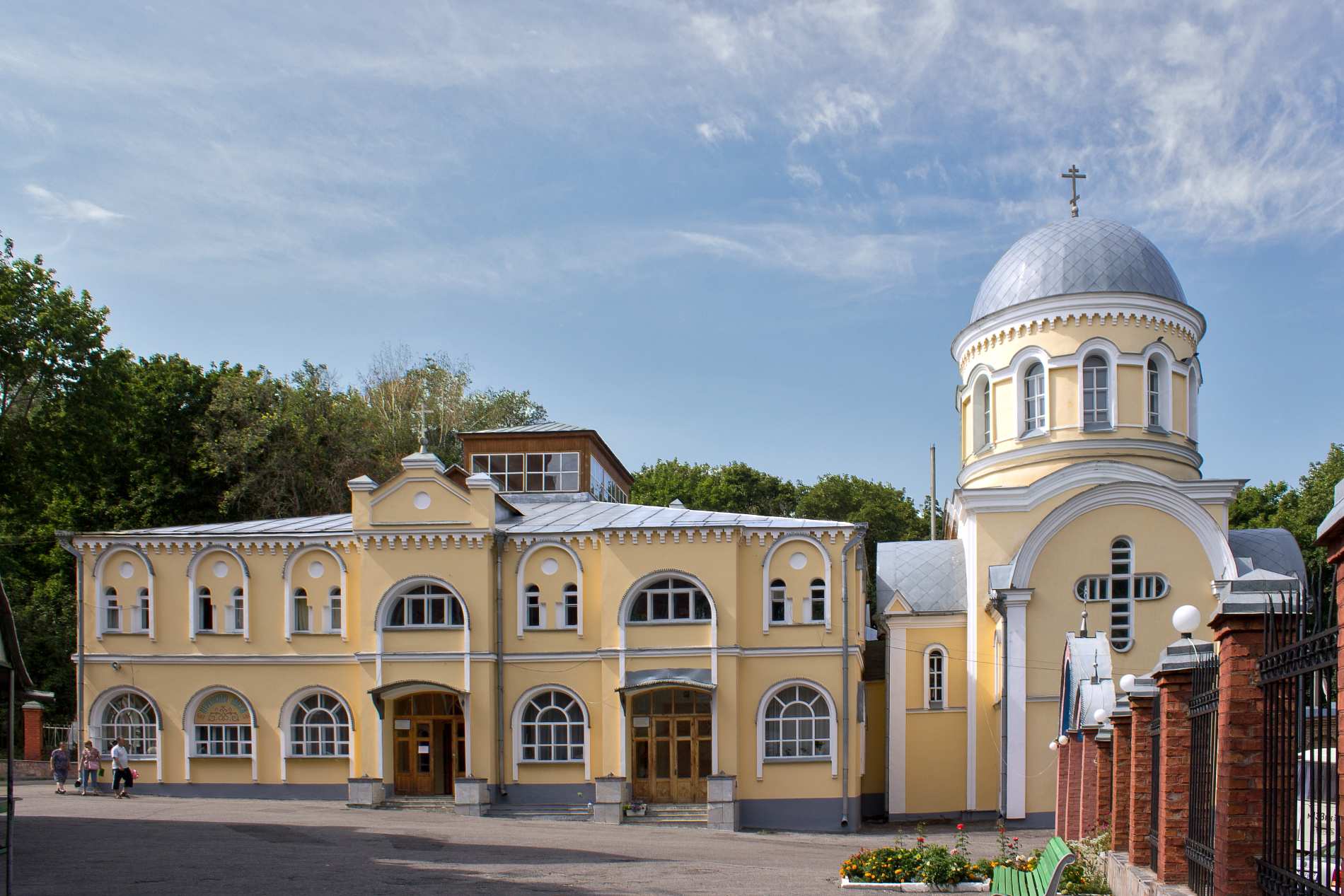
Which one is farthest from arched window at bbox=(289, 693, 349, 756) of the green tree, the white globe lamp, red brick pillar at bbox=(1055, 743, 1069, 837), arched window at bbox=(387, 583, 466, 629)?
the green tree

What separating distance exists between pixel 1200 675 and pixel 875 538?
40738 millimetres

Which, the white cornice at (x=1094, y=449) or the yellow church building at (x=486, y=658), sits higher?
the white cornice at (x=1094, y=449)

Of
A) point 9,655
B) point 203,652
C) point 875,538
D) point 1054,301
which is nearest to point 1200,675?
point 9,655

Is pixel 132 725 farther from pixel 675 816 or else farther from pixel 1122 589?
pixel 1122 589

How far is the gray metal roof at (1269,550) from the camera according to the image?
2520 centimetres

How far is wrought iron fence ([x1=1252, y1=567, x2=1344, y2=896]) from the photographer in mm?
5223

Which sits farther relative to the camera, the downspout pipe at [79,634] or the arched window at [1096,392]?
the arched window at [1096,392]

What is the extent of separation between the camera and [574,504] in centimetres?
2808

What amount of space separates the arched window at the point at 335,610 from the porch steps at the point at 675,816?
7712 millimetres

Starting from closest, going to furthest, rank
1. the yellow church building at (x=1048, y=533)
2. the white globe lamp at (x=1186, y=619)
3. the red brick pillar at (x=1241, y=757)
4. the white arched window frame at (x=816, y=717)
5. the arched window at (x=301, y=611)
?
the red brick pillar at (x=1241, y=757)
the white globe lamp at (x=1186, y=619)
the white arched window frame at (x=816, y=717)
the yellow church building at (x=1048, y=533)
the arched window at (x=301, y=611)

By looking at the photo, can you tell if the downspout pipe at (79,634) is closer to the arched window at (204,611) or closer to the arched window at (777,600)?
the arched window at (204,611)

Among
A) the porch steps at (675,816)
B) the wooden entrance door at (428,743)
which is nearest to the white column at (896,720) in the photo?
the porch steps at (675,816)

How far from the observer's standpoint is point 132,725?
82.8 ft

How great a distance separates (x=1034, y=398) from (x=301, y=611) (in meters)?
17.5
